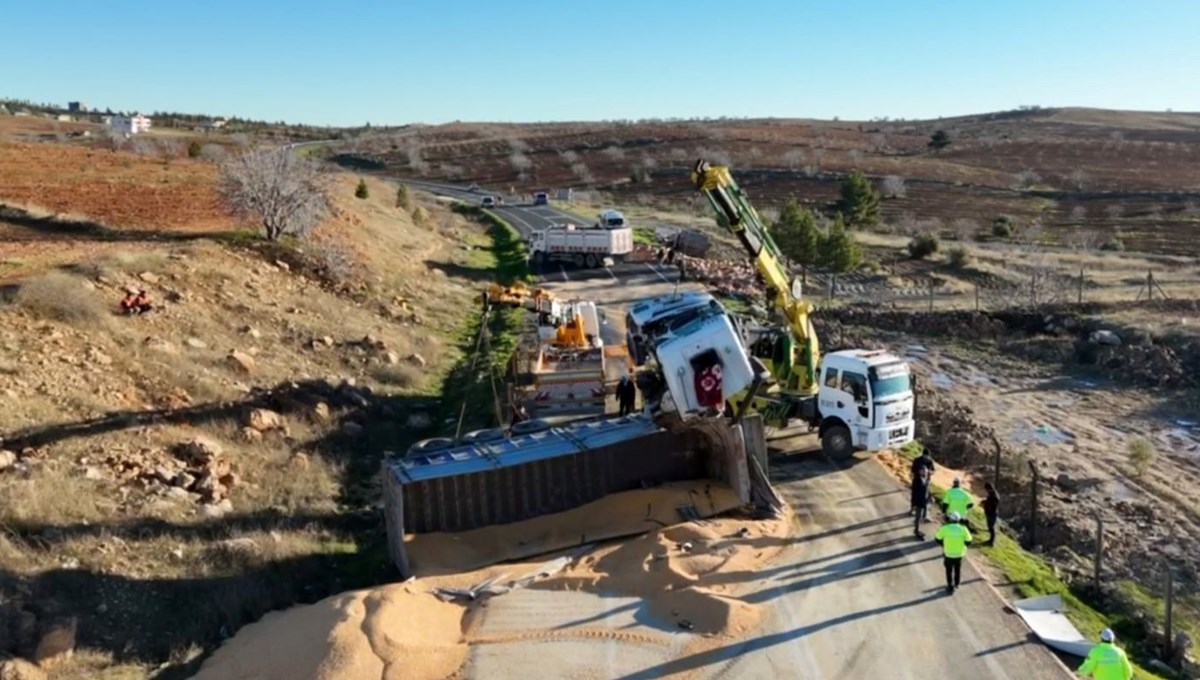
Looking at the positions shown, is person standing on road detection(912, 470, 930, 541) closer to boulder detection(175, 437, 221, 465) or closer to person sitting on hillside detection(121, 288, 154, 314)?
boulder detection(175, 437, 221, 465)

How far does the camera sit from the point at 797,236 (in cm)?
4353

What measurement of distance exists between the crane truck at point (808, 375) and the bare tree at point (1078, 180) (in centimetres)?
7999

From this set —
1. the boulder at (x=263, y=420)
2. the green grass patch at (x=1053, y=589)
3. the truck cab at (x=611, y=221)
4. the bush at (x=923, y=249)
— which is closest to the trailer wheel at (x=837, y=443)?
the green grass patch at (x=1053, y=589)

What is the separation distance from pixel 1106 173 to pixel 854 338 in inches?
3277

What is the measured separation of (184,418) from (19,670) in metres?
8.23

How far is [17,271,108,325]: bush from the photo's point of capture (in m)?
21.8

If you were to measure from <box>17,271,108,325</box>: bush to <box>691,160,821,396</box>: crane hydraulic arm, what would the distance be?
13.6 meters

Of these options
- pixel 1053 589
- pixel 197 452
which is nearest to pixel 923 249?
pixel 1053 589

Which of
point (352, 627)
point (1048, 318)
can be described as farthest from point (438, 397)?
point (1048, 318)

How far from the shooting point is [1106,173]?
104 meters

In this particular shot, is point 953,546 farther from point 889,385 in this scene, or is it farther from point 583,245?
point 583,245

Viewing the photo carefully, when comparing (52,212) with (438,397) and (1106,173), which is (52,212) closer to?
(438,397)

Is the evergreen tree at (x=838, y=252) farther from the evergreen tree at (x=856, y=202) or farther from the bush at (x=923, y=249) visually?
the evergreen tree at (x=856, y=202)

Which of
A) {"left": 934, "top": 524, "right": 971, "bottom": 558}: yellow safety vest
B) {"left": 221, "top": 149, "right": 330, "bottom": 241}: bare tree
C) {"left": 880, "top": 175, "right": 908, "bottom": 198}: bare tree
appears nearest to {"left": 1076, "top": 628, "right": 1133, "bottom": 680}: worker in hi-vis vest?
{"left": 934, "top": 524, "right": 971, "bottom": 558}: yellow safety vest
